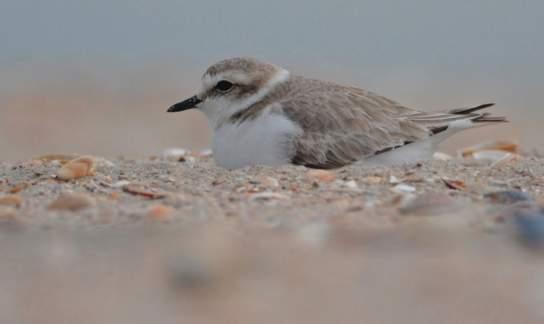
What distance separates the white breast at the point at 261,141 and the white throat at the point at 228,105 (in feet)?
0.94

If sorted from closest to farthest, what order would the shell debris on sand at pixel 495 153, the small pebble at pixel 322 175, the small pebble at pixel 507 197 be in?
the small pebble at pixel 507 197 < the small pebble at pixel 322 175 < the shell debris on sand at pixel 495 153

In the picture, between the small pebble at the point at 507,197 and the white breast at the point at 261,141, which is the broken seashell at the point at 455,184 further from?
the white breast at the point at 261,141

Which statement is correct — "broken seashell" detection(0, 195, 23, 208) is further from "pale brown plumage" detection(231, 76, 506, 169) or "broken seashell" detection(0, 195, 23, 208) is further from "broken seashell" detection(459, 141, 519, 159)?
"broken seashell" detection(459, 141, 519, 159)

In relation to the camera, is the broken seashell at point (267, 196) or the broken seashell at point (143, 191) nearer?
the broken seashell at point (267, 196)

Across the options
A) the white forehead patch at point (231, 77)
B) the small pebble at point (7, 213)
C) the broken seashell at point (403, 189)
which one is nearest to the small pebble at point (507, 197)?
the broken seashell at point (403, 189)

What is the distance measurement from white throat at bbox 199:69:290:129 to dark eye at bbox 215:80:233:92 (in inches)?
2.9

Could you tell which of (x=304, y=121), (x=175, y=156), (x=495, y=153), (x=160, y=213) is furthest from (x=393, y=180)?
(x=175, y=156)

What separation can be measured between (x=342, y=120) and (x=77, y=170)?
184 centimetres

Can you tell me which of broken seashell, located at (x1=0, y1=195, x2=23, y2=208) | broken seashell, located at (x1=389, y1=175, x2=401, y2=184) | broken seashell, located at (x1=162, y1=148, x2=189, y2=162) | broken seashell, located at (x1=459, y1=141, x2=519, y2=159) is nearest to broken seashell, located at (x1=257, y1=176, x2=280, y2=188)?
broken seashell, located at (x1=389, y1=175, x2=401, y2=184)

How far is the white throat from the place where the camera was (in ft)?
23.0

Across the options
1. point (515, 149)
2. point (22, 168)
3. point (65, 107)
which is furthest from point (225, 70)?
point (65, 107)

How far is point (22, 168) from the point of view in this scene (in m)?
7.16

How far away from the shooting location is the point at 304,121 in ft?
22.2

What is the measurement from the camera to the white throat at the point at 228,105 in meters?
7.01
